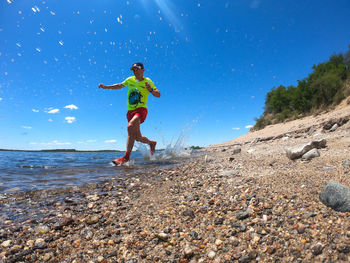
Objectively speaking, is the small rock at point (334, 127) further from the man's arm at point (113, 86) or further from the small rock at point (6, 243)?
the small rock at point (6, 243)

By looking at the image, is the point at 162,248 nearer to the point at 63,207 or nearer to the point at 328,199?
the point at 328,199

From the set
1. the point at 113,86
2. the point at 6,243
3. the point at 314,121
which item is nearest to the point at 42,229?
the point at 6,243

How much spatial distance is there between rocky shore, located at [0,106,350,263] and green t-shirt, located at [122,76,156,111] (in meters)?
4.01

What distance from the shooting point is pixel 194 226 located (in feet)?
5.29

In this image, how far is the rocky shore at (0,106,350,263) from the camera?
121cm

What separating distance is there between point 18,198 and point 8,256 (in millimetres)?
1658

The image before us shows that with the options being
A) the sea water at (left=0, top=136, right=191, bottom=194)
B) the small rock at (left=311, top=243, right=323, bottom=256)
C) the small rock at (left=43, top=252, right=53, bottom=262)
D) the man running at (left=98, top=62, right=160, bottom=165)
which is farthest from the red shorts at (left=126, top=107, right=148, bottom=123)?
the small rock at (left=311, top=243, right=323, bottom=256)

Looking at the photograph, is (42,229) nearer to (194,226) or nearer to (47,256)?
(47,256)

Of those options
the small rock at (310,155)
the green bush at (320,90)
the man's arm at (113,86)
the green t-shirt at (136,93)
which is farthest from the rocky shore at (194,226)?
the green bush at (320,90)

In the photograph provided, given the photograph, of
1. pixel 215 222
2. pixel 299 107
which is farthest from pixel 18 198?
pixel 299 107

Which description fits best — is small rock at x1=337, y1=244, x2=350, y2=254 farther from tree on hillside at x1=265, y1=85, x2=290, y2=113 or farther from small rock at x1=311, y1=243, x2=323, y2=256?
tree on hillside at x1=265, y1=85, x2=290, y2=113

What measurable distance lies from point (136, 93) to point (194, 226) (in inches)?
204

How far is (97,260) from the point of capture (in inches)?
52.7

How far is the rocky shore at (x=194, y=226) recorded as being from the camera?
3.98 feet
